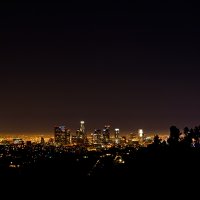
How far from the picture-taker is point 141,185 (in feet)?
125

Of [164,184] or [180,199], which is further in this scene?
[164,184]

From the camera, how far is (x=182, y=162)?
57.5 metres

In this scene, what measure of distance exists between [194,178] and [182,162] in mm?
18559

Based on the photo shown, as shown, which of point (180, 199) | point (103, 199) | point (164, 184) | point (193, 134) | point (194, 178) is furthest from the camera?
point (193, 134)

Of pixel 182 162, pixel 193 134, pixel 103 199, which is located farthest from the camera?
pixel 193 134

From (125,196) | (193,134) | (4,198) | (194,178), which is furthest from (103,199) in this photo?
(193,134)

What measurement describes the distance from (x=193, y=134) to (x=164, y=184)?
63.7 metres

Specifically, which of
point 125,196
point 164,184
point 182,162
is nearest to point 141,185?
point 164,184

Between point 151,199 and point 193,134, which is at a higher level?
point 193,134

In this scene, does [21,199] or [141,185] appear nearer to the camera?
[21,199]

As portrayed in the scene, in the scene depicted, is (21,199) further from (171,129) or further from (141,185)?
(171,129)

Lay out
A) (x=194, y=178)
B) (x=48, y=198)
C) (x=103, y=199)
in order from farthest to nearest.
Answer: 1. (x=194, y=178)
2. (x=48, y=198)
3. (x=103, y=199)

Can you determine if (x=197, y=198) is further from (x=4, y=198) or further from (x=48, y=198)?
(x=4, y=198)

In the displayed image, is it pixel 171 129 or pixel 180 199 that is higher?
pixel 171 129
